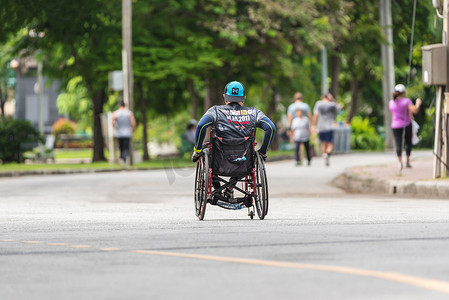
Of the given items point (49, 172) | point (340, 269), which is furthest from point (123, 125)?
point (340, 269)

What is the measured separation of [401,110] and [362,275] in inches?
593

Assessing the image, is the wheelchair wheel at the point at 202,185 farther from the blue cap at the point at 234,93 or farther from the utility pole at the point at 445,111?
the utility pole at the point at 445,111

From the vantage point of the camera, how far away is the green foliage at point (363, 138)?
4822 centimetres

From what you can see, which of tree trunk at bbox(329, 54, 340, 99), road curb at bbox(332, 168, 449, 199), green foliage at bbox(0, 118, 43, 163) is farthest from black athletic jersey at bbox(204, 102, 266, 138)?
tree trunk at bbox(329, 54, 340, 99)

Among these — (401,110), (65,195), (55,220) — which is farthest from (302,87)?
(55,220)

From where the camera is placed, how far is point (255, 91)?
46.1 metres

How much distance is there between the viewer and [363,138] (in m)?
48.2

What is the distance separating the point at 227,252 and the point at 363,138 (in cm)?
3967

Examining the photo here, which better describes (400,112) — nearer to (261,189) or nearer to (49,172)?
(261,189)

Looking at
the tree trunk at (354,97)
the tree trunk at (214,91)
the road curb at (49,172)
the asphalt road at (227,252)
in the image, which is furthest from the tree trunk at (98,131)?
the asphalt road at (227,252)

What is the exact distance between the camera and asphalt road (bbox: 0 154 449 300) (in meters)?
7.17

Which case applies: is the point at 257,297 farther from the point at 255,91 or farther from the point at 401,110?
the point at 255,91

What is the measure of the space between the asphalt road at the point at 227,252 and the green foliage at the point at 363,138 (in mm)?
31791

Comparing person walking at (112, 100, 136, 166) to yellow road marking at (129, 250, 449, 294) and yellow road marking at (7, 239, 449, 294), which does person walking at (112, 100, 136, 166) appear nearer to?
yellow road marking at (7, 239, 449, 294)
